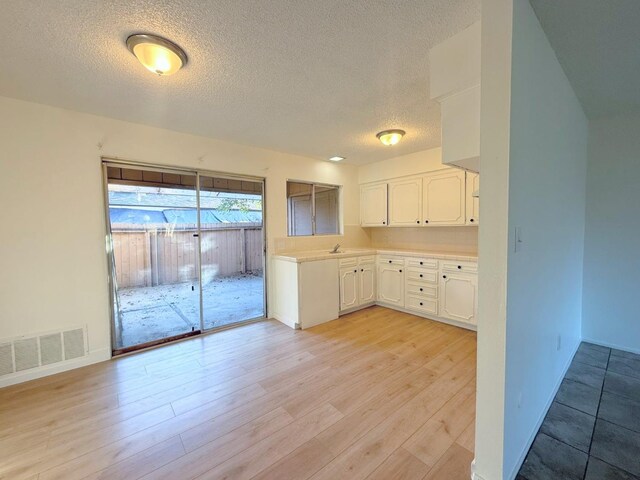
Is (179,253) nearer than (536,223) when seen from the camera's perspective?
No

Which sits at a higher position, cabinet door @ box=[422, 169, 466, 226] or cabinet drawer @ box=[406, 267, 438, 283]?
cabinet door @ box=[422, 169, 466, 226]

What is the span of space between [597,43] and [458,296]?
2.68 m

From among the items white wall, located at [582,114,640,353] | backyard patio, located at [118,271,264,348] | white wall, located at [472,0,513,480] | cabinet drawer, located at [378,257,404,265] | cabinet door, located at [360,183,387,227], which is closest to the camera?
white wall, located at [472,0,513,480]

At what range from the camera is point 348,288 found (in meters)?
4.14

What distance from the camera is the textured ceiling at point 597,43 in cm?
139

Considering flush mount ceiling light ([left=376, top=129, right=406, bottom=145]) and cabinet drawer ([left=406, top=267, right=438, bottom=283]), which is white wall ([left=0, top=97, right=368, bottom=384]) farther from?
cabinet drawer ([left=406, top=267, right=438, bottom=283])

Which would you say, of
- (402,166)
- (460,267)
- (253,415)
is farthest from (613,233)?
(253,415)

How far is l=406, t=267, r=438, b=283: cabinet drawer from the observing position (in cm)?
379

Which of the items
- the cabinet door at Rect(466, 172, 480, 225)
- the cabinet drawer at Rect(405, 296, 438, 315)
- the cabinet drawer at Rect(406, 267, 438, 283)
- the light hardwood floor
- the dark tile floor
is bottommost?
the dark tile floor

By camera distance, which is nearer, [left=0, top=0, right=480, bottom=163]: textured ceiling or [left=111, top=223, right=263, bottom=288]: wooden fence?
[left=0, top=0, right=480, bottom=163]: textured ceiling

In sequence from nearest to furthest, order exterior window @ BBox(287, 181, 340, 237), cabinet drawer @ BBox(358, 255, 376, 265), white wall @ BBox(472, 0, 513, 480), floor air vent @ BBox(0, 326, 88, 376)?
white wall @ BBox(472, 0, 513, 480) → floor air vent @ BBox(0, 326, 88, 376) → cabinet drawer @ BBox(358, 255, 376, 265) → exterior window @ BBox(287, 181, 340, 237)

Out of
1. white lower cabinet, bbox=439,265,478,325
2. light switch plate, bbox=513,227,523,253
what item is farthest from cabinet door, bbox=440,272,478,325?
light switch plate, bbox=513,227,523,253

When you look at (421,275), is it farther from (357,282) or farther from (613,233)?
(613,233)

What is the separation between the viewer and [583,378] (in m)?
2.39
